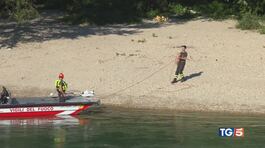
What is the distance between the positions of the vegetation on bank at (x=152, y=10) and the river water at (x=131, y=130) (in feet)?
52.4

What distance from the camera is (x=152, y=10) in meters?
44.7

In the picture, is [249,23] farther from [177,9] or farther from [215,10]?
[177,9]

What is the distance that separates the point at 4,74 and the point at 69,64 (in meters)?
3.22

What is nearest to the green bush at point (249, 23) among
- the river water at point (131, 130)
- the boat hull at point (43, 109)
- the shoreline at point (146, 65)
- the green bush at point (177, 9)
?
the shoreline at point (146, 65)

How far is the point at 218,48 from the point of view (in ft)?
114

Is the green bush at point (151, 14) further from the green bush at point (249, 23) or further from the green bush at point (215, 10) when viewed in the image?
the green bush at point (249, 23)

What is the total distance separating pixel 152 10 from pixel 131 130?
23032mm

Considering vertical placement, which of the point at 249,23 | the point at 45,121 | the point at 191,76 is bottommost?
the point at 45,121

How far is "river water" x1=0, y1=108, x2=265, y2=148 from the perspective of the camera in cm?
2031

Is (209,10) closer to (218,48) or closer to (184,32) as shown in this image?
(184,32)

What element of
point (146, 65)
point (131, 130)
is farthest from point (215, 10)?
point (131, 130)

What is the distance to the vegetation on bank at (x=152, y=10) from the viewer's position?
42.2m

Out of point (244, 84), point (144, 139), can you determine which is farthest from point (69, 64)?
point (144, 139)

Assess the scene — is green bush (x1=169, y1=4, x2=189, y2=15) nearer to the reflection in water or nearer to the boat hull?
the boat hull
